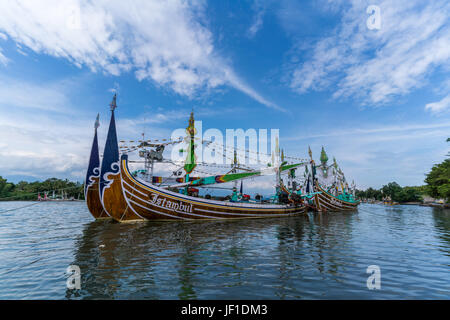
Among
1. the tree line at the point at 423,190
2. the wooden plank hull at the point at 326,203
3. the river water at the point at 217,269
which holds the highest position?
the tree line at the point at 423,190

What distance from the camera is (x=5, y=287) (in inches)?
235

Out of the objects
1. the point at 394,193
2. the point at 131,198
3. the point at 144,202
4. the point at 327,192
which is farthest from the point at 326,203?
the point at 394,193

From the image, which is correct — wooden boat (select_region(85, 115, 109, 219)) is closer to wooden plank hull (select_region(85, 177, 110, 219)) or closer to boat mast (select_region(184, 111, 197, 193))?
wooden plank hull (select_region(85, 177, 110, 219))

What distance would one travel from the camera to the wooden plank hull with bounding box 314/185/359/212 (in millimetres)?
36747

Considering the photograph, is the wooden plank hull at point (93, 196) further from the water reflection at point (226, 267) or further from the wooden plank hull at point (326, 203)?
the wooden plank hull at point (326, 203)

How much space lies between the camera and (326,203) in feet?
128

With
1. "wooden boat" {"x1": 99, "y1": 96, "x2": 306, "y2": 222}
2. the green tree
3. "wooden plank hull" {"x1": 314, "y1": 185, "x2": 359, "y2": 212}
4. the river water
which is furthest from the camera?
the green tree

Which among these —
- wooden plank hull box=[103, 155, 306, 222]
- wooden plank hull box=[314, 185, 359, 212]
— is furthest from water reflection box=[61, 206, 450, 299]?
wooden plank hull box=[314, 185, 359, 212]

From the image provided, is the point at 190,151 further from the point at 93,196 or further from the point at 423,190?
the point at 423,190

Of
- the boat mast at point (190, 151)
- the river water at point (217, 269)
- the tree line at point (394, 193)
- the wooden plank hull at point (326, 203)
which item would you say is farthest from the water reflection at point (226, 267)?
the tree line at point (394, 193)

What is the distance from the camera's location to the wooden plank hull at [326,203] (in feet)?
121
